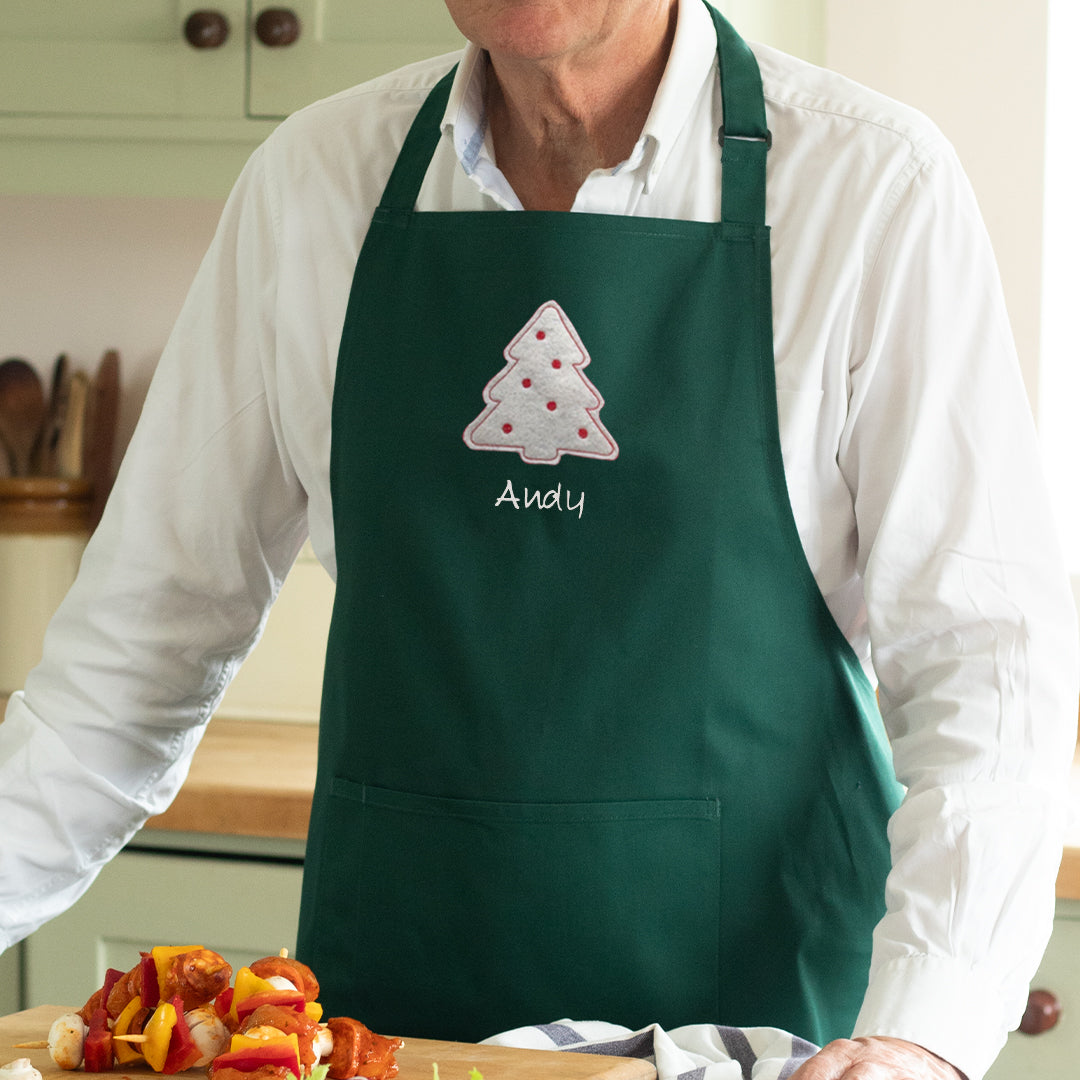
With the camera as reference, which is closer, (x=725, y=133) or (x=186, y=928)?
(x=725, y=133)

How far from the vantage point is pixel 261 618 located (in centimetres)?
113

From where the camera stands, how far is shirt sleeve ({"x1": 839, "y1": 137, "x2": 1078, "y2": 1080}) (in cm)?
81

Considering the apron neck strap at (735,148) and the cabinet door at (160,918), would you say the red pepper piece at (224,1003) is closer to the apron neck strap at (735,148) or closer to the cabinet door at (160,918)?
the apron neck strap at (735,148)

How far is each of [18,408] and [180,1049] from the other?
1.68m

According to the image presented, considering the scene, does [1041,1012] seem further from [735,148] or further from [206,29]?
[206,29]

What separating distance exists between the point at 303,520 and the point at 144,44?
1.01 meters

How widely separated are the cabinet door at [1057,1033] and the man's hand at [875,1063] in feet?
2.51

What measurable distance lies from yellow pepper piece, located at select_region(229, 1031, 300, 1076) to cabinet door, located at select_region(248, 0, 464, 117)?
4.39 ft

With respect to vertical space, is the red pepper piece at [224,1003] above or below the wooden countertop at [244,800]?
above

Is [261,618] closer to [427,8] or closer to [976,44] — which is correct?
[427,8]

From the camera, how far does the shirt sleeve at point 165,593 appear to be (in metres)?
1.02

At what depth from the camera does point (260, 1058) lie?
28.6 inches

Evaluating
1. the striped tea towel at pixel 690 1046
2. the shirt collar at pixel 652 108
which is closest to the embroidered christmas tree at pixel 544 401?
the shirt collar at pixel 652 108

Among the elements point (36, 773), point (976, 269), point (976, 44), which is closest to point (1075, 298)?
point (976, 44)
